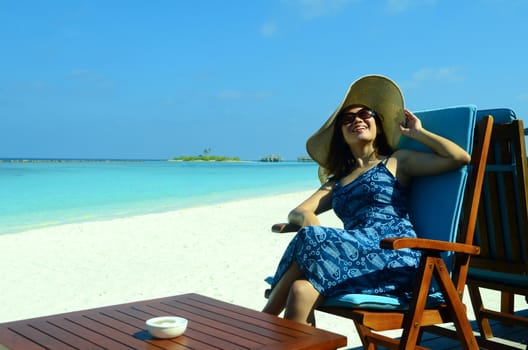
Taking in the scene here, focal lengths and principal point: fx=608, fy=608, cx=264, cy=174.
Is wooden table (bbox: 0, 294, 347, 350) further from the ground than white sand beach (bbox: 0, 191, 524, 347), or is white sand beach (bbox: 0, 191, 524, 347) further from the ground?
wooden table (bbox: 0, 294, 347, 350)

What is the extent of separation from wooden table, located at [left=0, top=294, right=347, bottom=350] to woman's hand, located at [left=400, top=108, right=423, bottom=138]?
1.22 metres

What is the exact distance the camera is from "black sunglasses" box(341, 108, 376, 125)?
9.87 ft

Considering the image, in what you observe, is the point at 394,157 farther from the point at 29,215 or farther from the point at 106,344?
the point at 29,215

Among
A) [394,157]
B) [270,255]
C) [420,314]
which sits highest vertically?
[394,157]

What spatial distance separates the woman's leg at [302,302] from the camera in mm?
2359

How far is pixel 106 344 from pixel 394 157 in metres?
1.70

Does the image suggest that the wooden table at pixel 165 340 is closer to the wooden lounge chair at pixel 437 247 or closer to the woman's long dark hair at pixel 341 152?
the wooden lounge chair at pixel 437 247

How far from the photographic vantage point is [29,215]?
1467 cm

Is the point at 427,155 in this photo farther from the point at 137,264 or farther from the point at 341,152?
the point at 137,264

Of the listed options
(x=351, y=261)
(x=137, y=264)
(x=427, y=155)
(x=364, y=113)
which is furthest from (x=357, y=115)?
(x=137, y=264)

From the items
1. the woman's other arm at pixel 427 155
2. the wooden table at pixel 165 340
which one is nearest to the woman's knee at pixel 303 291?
the wooden table at pixel 165 340

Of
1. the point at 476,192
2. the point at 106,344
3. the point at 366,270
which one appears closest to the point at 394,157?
the point at 476,192

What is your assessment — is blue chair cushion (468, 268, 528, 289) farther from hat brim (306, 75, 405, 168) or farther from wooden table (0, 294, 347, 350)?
wooden table (0, 294, 347, 350)

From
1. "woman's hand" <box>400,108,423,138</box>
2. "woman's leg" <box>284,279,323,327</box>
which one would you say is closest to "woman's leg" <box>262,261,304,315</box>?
"woman's leg" <box>284,279,323,327</box>
